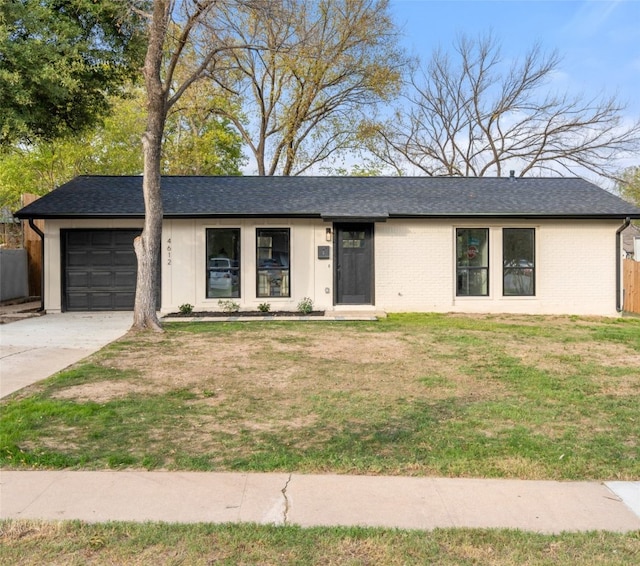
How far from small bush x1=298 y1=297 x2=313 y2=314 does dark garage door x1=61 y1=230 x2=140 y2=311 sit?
4.49 meters

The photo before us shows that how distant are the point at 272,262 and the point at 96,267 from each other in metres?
4.62

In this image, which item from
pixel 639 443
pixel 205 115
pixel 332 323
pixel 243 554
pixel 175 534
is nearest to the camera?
pixel 243 554

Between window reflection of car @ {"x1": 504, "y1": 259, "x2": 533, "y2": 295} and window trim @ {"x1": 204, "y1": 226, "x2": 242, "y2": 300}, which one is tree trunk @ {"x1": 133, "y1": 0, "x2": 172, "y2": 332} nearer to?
window trim @ {"x1": 204, "y1": 226, "x2": 242, "y2": 300}

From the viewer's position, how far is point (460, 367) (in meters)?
7.42

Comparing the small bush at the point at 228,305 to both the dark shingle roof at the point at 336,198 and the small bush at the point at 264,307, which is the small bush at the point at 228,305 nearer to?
the small bush at the point at 264,307

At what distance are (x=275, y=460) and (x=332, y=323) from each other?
799 cm

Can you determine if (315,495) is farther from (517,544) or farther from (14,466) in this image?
(14,466)

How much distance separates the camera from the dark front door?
1409cm

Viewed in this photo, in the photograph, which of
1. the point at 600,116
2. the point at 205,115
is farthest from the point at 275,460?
the point at 600,116

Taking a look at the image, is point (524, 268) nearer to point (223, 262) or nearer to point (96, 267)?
point (223, 262)

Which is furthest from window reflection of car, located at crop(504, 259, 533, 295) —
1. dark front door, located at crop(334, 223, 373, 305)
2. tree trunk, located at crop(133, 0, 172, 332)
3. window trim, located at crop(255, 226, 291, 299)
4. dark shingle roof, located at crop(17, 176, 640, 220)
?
tree trunk, located at crop(133, 0, 172, 332)

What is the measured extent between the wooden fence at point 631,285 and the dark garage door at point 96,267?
13530 millimetres

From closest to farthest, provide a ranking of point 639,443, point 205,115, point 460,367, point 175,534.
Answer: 1. point 175,534
2. point 639,443
3. point 460,367
4. point 205,115

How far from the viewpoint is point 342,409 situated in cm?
538
